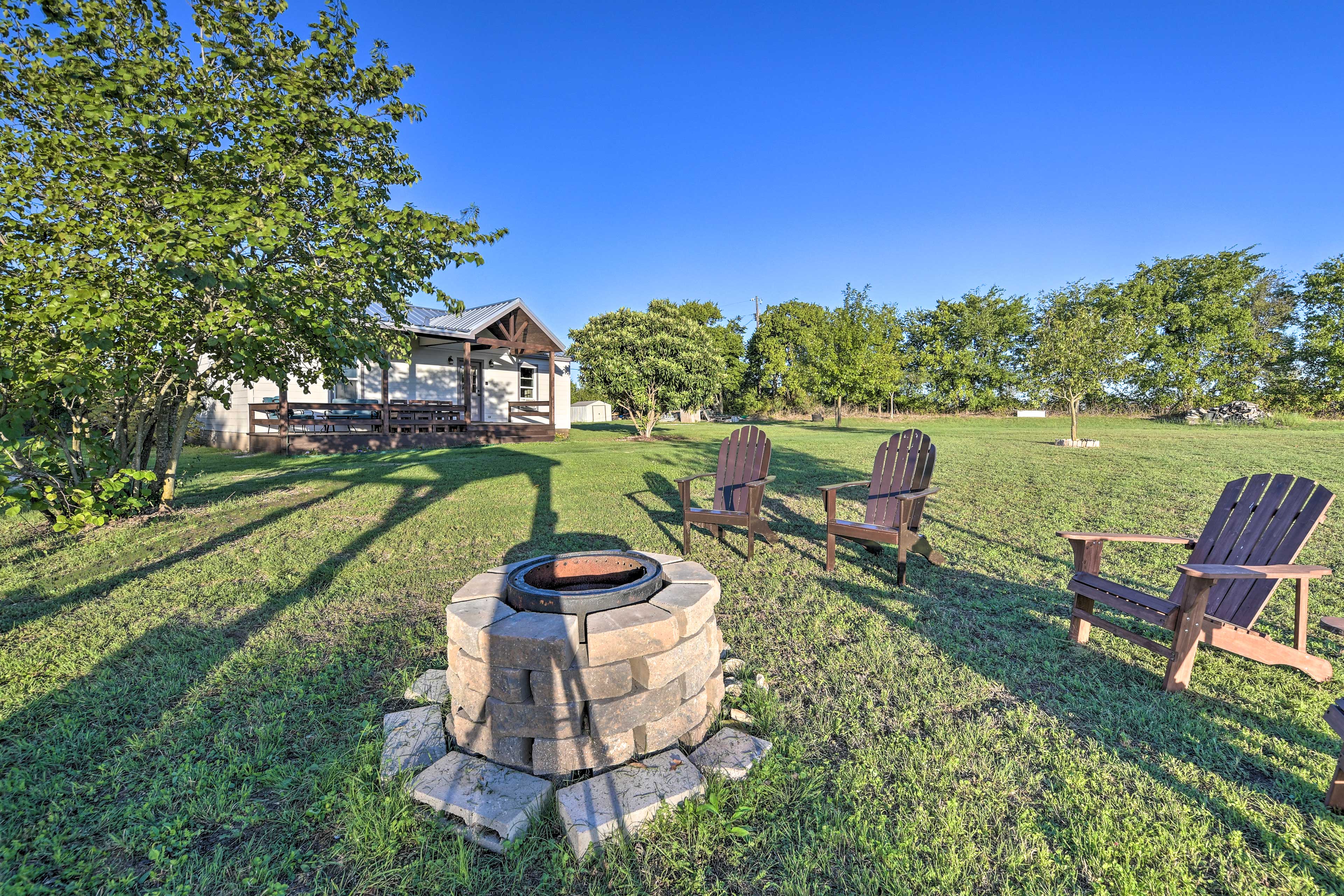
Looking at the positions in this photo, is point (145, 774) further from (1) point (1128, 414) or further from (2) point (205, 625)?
(1) point (1128, 414)

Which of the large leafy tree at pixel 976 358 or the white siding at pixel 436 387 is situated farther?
the large leafy tree at pixel 976 358

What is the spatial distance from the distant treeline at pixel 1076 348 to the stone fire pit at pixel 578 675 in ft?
60.8

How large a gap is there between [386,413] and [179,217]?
1079cm

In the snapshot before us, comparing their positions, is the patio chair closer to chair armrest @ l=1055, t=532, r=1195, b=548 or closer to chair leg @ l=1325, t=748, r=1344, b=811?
chair leg @ l=1325, t=748, r=1344, b=811

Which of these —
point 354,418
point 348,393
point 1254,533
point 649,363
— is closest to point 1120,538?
point 1254,533

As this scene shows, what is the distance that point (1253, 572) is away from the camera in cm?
247

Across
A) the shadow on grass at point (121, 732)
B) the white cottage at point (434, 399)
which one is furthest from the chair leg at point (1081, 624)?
the white cottage at point (434, 399)

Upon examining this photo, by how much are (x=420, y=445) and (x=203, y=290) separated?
11.0 metres

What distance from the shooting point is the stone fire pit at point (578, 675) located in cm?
210

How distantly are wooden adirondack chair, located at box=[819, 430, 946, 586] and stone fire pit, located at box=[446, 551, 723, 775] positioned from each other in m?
2.37

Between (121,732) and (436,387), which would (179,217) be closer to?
(121,732)

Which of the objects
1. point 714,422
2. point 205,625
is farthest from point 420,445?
point 714,422

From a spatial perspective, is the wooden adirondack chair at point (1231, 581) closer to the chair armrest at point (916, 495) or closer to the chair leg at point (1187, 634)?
the chair leg at point (1187, 634)

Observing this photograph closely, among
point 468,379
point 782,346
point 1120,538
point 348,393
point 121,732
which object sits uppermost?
point 782,346
